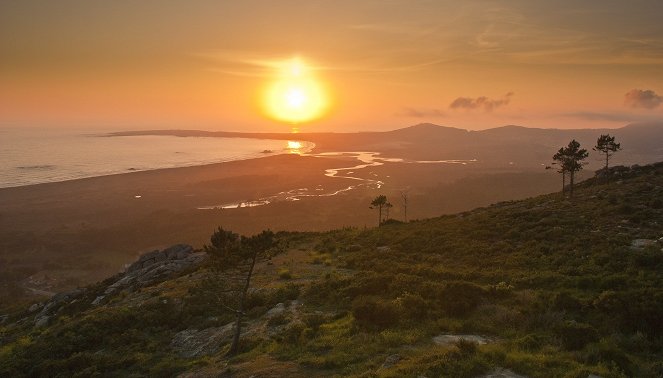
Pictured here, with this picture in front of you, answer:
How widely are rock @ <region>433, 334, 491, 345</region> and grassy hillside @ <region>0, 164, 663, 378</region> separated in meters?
0.10

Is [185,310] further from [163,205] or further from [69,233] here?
[163,205]

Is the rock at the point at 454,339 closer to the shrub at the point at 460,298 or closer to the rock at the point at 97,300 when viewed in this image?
the shrub at the point at 460,298

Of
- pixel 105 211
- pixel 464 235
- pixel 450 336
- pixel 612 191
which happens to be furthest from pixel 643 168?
pixel 105 211

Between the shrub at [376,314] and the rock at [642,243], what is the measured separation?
79.0ft

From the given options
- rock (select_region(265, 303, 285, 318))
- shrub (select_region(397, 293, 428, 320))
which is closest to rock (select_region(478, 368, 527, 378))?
shrub (select_region(397, 293, 428, 320))

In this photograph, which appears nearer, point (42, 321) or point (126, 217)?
point (42, 321)

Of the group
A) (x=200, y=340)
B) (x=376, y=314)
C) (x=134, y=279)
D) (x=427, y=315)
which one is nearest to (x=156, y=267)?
(x=134, y=279)

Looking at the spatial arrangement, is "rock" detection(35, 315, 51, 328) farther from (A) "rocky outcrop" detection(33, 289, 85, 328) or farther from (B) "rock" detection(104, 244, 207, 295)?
(B) "rock" detection(104, 244, 207, 295)

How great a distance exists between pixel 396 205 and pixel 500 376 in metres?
161

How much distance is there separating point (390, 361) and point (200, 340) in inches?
627

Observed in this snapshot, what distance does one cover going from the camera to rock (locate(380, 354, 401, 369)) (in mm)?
17983

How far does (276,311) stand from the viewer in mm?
30797

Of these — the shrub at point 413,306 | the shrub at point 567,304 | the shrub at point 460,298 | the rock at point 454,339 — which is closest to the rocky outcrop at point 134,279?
the shrub at point 413,306

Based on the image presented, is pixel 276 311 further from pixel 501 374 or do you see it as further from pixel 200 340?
pixel 501 374
